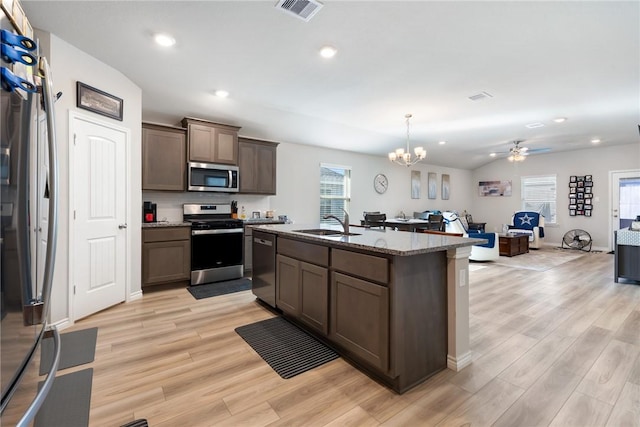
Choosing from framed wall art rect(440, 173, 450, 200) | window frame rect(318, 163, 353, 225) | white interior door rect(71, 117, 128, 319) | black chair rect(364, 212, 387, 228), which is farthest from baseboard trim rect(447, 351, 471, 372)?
framed wall art rect(440, 173, 450, 200)

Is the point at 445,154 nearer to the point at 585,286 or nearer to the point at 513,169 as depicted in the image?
the point at 513,169

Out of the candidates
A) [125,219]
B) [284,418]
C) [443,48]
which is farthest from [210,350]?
[443,48]

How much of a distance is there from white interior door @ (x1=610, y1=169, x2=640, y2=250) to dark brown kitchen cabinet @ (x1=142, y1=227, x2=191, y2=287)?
9.92 metres

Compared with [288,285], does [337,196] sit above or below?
above

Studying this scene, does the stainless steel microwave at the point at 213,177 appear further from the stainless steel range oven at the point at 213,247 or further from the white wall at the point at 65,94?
the white wall at the point at 65,94

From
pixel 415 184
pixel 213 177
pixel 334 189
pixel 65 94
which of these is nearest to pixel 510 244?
pixel 415 184

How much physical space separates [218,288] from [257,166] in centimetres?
212

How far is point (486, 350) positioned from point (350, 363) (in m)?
1.13

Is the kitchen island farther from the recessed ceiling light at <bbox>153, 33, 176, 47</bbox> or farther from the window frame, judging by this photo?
the window frame

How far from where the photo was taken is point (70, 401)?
1.76m

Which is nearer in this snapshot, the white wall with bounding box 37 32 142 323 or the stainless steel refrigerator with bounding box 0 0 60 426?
the stainless steel refrigerator with bounding box 0 0 60 426

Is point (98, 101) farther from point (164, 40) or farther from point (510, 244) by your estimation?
point (510, 244)

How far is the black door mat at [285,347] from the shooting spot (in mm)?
2154

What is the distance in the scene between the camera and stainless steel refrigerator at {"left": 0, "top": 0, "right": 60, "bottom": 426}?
0.79m
